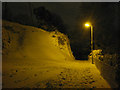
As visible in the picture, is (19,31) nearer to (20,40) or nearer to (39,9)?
(20,40)

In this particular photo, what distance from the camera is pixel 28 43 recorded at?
52.3 ft

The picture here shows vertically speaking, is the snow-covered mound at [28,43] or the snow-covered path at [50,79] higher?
the snow-covered mound at [28,43]

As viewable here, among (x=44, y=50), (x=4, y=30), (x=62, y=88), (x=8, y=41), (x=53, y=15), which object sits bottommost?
(x=62, y=88)

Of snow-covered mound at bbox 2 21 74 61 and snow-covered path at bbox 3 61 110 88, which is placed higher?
snow-covered mound at bbox 2 21 74 61

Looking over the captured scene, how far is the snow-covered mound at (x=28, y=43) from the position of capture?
13.7 metres

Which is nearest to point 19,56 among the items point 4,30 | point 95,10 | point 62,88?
point 4,30

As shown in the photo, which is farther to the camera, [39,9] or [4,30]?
[39,9]

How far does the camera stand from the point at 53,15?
29547 mm

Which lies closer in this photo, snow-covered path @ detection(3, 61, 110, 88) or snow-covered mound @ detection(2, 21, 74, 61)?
snow-covered path @ detection(3, 61, 110, 88)

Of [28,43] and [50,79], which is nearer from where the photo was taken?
[50,79]

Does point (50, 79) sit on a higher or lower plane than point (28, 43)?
lower

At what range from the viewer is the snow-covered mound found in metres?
13.7

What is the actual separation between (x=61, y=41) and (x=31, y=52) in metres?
8.40

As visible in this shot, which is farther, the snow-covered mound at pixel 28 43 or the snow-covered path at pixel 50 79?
the snow-covered mound at pixel 28 43
